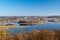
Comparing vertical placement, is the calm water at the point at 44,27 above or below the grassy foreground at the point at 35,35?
above

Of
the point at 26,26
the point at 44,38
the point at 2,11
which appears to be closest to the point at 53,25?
the point at 44,38

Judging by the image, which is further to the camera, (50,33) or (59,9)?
(59,9)

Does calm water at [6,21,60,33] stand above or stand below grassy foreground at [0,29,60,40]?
above

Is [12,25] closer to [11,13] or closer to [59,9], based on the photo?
[11,13]

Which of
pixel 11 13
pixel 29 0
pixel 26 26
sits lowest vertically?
pixel 26 26

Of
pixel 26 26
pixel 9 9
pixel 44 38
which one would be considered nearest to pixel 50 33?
pixel 44 38

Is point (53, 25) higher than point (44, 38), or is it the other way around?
point (53, 25)

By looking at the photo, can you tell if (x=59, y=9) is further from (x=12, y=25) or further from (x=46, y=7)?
(x=12, y=25)

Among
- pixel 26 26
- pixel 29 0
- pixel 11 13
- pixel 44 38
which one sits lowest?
pixel 44 38

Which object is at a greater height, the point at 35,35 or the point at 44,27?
the point at 44,27
